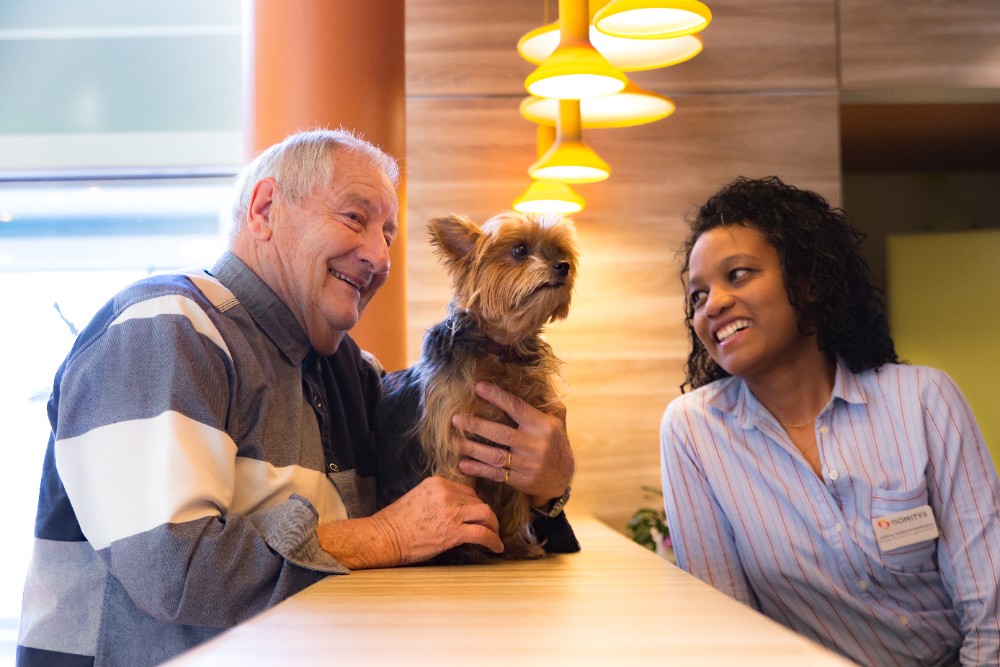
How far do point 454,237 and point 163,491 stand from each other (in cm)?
106

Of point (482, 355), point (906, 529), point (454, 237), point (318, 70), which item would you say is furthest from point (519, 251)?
point (318, 70)

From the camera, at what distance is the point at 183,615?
130cm

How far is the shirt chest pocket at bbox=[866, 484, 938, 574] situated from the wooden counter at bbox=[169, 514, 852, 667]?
785 mm

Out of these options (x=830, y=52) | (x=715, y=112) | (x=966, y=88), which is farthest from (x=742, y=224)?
(x=966, y=88)

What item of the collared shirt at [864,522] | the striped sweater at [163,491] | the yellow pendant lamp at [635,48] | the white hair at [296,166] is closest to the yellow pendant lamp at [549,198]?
the yellow pendant lamp at [635,48]

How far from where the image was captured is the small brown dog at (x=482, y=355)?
73.7 inches

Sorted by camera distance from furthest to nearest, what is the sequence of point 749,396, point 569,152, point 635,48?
point 569,152 < point 635,48 < point 749,396

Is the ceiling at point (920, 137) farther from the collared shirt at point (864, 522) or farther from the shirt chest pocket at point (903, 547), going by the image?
the shirt chest pocket at point (903, 547)

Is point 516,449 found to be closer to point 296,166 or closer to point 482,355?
point 482,355

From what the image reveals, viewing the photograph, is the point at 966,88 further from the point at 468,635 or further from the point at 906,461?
the point at 468,635

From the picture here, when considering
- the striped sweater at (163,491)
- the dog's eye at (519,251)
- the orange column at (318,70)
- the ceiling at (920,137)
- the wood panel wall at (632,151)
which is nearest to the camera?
the striped sweater at (163,491)

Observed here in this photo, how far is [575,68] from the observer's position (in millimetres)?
2252

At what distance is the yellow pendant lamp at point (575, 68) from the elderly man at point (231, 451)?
2.17ft

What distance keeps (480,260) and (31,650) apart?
1.20m
